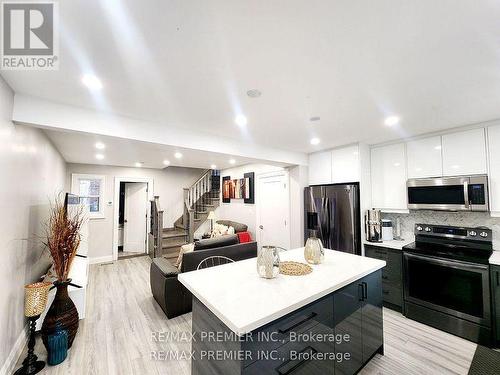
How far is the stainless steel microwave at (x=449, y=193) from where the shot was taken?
256 cm

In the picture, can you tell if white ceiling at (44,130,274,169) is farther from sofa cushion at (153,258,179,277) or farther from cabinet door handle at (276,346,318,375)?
cabinet door handle at (276,346,318,375)

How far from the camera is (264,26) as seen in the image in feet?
3.96

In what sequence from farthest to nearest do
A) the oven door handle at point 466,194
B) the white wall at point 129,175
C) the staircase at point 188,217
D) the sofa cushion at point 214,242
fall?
the white wall at point 129,175 → the staircase at point 188,217 → the sofa cushion at point 214,242 → the oven door handle at point 466,194

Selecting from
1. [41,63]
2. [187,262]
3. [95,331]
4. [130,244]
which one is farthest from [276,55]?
[130,244]

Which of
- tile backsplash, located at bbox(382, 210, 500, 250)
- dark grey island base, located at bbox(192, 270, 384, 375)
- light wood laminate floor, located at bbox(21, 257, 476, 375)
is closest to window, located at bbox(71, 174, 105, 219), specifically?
light wood laminate floor, located at bbox(21, 257, 476, 375)

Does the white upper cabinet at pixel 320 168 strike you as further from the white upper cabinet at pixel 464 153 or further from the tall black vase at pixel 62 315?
the tall black vase at pixel 62 315

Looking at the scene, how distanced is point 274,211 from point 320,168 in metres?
1.43

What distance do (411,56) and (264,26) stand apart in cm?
105

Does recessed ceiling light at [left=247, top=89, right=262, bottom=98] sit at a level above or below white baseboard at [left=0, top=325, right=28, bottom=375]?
above

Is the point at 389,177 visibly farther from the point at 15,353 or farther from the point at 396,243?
the point at 15,353

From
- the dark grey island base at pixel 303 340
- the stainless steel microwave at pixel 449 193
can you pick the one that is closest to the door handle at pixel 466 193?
the stainless steel microwave at pixel 449 193

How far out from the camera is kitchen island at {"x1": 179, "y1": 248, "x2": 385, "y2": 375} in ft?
3.84

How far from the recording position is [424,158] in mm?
3092

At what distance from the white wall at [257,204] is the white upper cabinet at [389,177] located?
4.12ft
